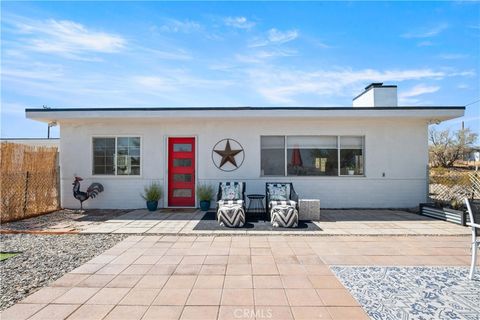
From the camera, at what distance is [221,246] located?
484cm

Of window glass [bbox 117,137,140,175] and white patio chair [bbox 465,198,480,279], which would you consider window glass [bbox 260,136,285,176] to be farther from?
white patio chair [bbox 465,198,480,279]

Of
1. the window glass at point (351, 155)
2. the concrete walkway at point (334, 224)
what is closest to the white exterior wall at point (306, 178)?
the window glass at point (351, 155)

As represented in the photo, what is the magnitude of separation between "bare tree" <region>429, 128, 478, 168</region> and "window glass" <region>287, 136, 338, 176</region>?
22034 mm

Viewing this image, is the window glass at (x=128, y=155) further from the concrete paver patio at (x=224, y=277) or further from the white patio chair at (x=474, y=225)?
the white patio chair at (x=474, y=225)

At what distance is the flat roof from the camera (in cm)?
764

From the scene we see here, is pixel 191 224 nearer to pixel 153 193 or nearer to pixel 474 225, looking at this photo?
pixel 153 193

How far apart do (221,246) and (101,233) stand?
276 centimetres

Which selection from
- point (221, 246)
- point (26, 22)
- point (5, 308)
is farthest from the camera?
point (26, 22)

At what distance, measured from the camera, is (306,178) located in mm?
8422

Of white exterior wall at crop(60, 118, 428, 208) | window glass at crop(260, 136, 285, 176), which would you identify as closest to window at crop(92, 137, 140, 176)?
white exterior wall at crop(60, 118, 428, 208)

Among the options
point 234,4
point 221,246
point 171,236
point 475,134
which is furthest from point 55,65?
point 475,134

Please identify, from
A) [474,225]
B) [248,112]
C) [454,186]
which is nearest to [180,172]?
[248,112]

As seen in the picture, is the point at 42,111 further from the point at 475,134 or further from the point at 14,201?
the point at 475,134

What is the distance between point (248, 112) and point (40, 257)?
223 inches
